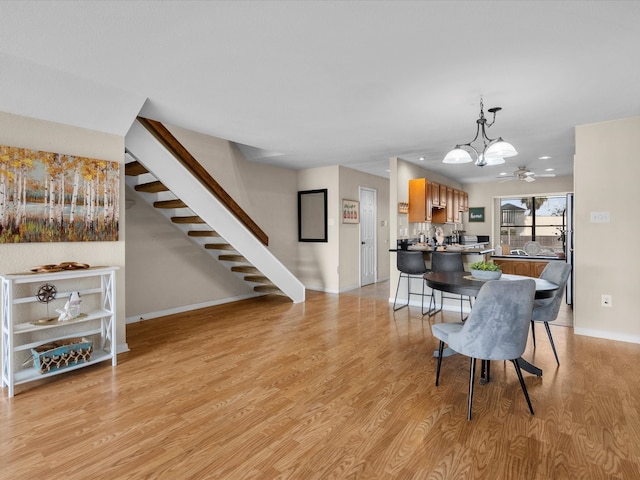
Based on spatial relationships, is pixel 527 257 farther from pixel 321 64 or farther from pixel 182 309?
pixel 182 309

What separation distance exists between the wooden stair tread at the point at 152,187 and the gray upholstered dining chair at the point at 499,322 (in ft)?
10.9

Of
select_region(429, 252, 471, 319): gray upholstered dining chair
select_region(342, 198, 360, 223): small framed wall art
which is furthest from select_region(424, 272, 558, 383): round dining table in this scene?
select_region(342, 198, 360, 223): small framed wall art

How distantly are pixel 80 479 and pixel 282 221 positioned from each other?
5.17m

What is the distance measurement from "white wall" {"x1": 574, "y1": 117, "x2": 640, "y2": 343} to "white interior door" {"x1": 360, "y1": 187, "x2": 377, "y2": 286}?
3797 mm

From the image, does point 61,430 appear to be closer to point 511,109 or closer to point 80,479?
point 80,479

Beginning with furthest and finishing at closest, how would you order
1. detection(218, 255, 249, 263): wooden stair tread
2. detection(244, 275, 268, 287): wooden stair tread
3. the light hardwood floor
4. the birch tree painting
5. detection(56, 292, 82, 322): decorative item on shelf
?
detection(244, 275, 268, 287): wooden stair tread, detection(218, 255, 249, 263): wooden stair tread, detection(56, 292, 82, 322): decorative item on shelf, the birch tree painting, the light hardwood floor

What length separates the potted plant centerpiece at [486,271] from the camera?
296cm

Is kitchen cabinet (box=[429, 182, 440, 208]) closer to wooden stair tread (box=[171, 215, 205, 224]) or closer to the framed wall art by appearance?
A: the framed wall art

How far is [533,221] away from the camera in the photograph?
8602 mm

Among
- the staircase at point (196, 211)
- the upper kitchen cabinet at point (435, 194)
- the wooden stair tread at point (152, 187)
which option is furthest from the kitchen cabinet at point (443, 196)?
the wooden stair tread at point (152, 187)

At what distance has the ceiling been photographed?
6.24ft

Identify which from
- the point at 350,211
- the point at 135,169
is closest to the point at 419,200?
the point at 350,211

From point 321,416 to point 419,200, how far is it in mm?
4530

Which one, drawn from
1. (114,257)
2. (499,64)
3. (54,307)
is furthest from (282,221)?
(499,64)
